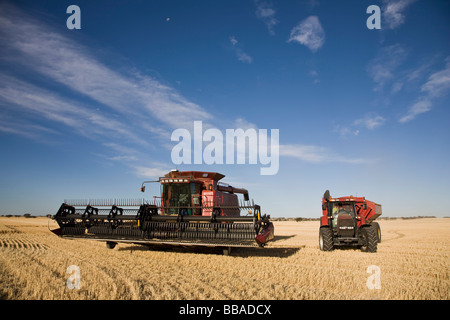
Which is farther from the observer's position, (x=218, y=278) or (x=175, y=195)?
(x=175, y=195)

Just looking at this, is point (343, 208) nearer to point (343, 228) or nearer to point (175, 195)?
point (343, 228)

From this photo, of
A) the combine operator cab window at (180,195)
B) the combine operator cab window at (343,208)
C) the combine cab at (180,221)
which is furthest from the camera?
the combine operator cab window at (180,195)

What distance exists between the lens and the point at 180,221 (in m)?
9.37

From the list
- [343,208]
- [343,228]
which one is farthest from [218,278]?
[343,208]

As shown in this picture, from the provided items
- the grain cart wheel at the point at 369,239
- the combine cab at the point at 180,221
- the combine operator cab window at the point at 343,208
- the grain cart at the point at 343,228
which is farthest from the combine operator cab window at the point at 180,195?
the grain cart wheel at the point at 369,239

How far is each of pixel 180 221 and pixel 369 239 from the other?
6506 mm

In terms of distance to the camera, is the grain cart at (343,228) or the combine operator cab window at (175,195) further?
the combine operator cab window at (175,195)

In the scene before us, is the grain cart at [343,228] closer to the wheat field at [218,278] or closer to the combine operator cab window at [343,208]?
the combine operator cab window at [343,208]

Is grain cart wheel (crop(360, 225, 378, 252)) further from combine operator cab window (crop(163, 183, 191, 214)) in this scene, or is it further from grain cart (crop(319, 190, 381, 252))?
combine operator cab window (crop(163, 183, 191, 214))

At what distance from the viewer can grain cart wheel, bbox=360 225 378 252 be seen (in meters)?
9.95

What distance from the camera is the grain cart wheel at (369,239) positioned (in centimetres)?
995

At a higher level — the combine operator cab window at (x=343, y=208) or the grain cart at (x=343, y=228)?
the combine operator cab window at (x=343, y=208)
